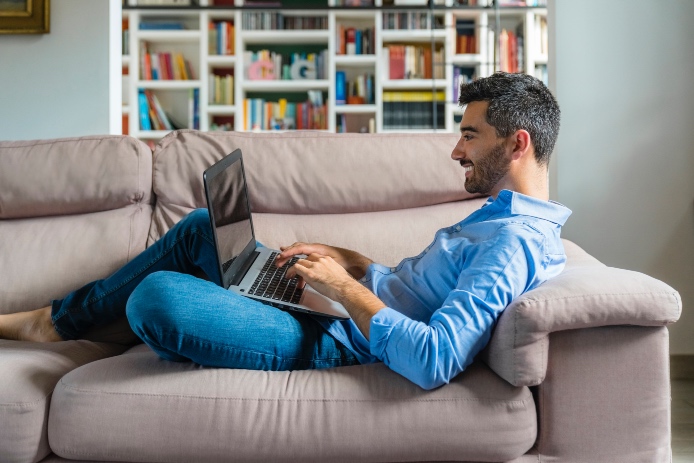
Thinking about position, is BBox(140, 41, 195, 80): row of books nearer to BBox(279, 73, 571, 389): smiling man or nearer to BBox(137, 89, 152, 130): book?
BBox(137, 89, 152, 130): book

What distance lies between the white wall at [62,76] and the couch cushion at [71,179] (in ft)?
2.55

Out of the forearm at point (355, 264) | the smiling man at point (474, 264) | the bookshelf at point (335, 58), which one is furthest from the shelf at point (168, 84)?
the smiling man at point (474, 264)

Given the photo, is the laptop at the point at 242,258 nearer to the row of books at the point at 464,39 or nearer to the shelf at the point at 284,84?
the shelf at the point at 284,84

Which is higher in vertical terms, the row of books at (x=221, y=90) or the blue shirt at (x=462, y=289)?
the row of books at (x=221, y=90)

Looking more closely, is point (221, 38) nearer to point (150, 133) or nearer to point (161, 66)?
point (161, 66)

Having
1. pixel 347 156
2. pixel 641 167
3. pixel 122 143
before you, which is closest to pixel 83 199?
pixel 122 143

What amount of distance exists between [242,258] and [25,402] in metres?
0.55

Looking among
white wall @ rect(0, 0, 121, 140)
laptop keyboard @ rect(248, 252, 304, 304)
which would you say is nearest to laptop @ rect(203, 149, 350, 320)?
laptop keyboard @ rect(248, 252, 304, 304)

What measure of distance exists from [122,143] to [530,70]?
368 centimetres

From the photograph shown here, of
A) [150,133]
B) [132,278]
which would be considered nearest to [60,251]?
[132,278]

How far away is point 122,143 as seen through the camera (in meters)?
2.06

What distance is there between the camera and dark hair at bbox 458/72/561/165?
142cm

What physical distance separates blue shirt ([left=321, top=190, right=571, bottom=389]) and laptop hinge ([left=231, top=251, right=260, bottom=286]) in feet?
0.76

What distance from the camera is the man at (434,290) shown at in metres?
1.20
